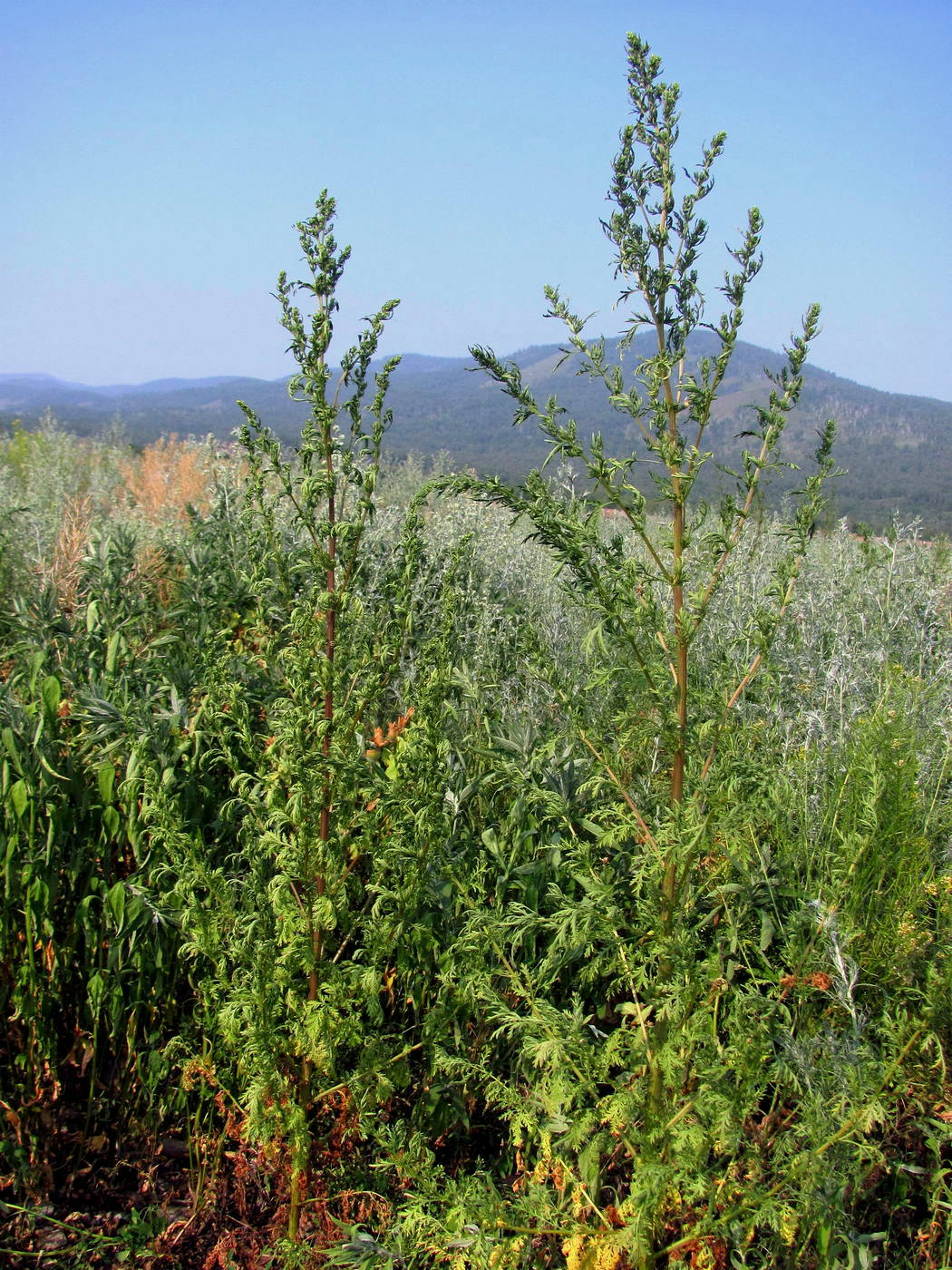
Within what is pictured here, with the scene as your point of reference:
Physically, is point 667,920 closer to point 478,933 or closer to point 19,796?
point 478,933

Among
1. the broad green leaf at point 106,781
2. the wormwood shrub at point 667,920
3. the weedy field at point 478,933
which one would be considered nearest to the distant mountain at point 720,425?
the weedy field at point 478,933

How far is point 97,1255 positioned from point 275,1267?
41cm

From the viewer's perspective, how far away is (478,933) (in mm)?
1814

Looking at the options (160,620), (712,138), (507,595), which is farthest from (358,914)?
(507,595)

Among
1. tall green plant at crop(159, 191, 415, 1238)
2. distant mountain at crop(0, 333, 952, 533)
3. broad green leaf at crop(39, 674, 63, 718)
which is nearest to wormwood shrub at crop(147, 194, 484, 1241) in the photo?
tall green plant at crop(159, 191, 415, 1238)

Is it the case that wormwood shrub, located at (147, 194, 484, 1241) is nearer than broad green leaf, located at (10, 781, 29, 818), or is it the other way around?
wormwood shrub, located at (147, 194, 484, 1241)

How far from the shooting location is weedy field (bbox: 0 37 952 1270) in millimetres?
1595

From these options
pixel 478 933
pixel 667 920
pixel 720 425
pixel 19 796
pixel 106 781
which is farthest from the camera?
pixel 720 425

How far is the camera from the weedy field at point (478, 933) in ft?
5.23

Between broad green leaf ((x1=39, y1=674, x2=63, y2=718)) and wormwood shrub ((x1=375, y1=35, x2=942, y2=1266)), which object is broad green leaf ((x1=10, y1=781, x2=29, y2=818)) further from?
wormwood shrub ((x1=375, y1=35, x2=942, y2=1266))

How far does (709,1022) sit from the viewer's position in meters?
1.59

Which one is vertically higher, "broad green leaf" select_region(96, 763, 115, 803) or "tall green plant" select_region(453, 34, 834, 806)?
"tall green plant" select_region(453, 34, 834, 806)

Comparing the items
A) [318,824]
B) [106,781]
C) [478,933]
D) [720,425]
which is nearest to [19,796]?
[106,781]

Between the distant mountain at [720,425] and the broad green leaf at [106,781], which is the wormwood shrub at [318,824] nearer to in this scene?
the broad green leaf at [106,781]
